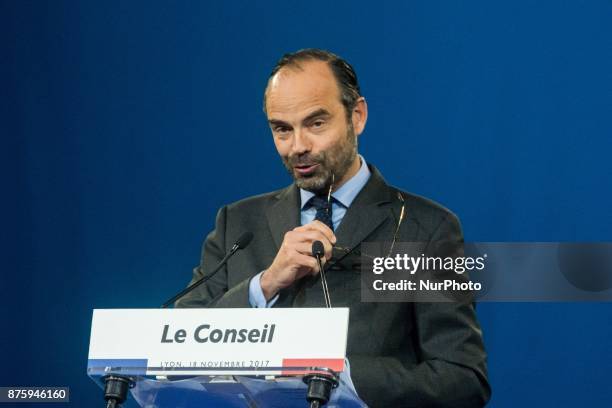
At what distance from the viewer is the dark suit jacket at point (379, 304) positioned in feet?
7.96

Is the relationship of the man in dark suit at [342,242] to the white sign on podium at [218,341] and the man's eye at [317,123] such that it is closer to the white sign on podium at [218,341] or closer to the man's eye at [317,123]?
the man's eye at [317,123]

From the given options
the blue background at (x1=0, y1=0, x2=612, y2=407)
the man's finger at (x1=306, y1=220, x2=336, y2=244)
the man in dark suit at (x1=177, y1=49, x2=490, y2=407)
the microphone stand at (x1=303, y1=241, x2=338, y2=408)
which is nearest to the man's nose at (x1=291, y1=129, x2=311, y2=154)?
the man in dark suit at (x1=177, y1=49, x2=490, y2=407)

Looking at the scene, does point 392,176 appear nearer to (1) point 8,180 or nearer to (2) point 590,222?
(2) point 590,222

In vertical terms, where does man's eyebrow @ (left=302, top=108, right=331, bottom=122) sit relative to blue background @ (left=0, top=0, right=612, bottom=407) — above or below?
below

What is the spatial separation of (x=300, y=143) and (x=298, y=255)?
0.49 m

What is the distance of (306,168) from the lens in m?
2.82

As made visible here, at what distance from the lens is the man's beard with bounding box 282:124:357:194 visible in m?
2.81

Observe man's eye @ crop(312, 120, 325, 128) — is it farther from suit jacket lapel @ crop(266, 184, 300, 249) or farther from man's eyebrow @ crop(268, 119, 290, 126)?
suit jacket lapel @ crop(266, 184, 300, 249)

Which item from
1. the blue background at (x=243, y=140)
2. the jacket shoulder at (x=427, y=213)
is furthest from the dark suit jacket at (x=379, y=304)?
the blue background at (x=243, y=140)

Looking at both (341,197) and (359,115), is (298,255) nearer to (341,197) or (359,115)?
(341,197)

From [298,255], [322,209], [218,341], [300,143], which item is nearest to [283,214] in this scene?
[322,209]

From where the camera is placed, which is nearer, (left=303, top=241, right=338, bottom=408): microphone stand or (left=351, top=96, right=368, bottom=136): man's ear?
(left=303, top=241, right=338, bottom=408): microphone stand

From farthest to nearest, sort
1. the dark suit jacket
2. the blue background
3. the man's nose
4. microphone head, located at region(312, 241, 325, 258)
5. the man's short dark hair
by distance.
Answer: the blue background → the man's short dark hair → the man's nose → the dark suit jacket → microphone head, located at region(312, 241, 325, 258)

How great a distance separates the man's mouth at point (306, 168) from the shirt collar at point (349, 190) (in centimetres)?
9
